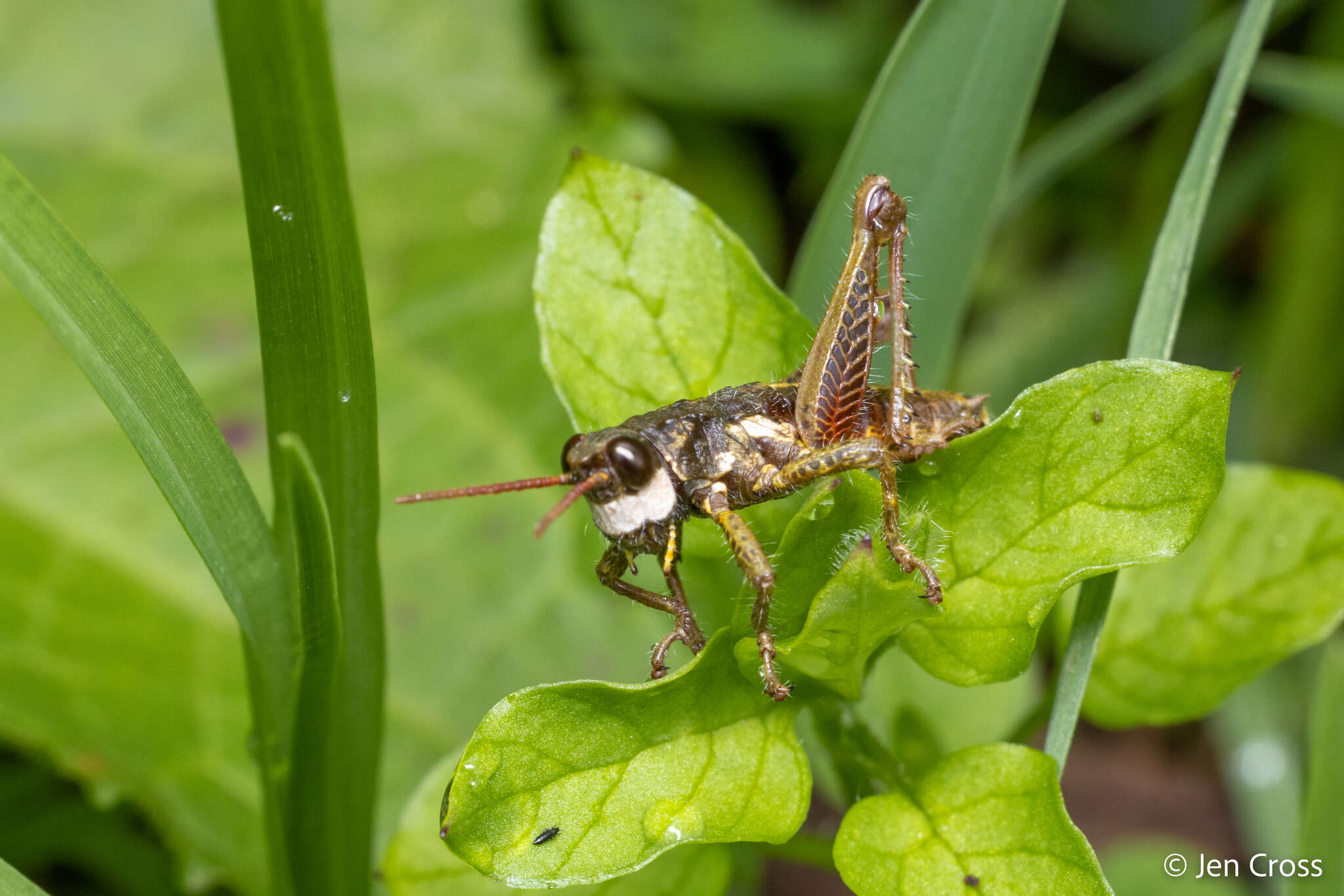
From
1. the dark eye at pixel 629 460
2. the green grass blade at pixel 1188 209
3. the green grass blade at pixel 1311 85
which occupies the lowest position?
the dark eye at pixel 629 460

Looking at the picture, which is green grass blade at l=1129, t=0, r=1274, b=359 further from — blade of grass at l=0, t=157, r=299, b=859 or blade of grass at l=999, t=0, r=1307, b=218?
blade of grass at l=0, t=157, r=299, b=859

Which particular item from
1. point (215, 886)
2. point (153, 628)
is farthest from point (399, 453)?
point (215, 886)

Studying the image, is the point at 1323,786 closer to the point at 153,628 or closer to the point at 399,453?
the point at 399,453

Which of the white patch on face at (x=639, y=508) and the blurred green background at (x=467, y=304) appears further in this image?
the blurred green background at (x=467, y=304)

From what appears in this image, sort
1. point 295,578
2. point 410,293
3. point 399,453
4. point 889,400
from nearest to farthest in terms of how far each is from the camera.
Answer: point 295,578 → point 889,400 → point 399,453 → point 410,293

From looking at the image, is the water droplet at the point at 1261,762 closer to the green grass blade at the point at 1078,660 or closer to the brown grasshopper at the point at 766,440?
the brown grasshopper at the point at 766,440

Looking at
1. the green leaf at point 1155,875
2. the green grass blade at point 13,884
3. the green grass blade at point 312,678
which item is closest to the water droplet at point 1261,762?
the green leaf at point 1155,875
